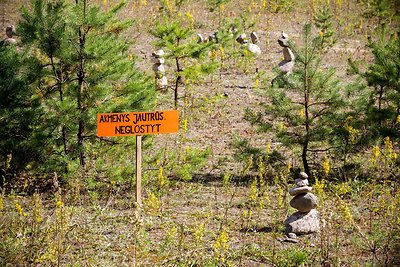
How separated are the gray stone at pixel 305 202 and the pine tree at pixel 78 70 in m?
2.12

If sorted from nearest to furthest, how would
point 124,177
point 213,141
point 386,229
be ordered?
point 386,229, point 124,177, point 213,141

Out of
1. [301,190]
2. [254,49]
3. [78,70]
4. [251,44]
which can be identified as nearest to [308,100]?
[301,190]

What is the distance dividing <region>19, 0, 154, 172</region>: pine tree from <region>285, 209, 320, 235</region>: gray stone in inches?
86.0

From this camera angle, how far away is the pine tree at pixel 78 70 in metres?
6.25

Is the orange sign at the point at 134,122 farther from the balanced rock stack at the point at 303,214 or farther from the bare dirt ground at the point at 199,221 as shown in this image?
the balanced rock stack at the point at 303,214

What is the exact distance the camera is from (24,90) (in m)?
6.38

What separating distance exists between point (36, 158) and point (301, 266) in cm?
329

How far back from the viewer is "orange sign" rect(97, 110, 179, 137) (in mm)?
5367

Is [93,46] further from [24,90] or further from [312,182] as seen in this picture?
[312,182]

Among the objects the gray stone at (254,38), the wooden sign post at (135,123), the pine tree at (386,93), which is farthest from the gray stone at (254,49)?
the wooden sign post at (135,123)

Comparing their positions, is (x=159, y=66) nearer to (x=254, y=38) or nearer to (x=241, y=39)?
(x=241, y=39)

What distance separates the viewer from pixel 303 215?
18.8 feet

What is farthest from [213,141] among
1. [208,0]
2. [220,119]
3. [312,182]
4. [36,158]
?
[208,0]

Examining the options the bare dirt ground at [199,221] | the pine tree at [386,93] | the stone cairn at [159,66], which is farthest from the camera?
the stone cairn at [159,66]
